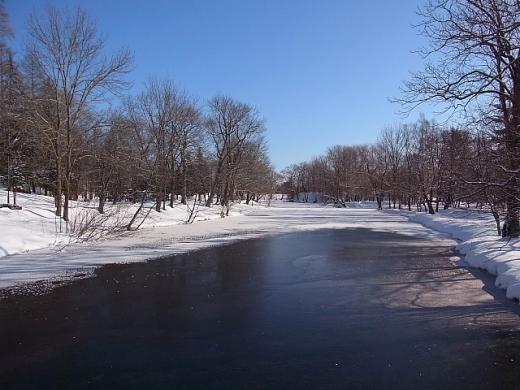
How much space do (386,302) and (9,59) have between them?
28.8 m

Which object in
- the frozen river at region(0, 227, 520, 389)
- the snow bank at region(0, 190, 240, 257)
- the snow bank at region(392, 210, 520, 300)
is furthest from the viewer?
the snow bank at region(0, 190, 240, 257)

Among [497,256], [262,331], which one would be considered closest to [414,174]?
[497,256]

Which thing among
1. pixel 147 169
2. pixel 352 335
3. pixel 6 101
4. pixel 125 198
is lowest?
pixel 352 335

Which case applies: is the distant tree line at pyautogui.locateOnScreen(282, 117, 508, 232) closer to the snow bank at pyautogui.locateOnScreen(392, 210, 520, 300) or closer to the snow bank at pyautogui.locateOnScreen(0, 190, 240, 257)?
the snow bank at pyautogui.locateOnScreen(392, 210, 520, 300)

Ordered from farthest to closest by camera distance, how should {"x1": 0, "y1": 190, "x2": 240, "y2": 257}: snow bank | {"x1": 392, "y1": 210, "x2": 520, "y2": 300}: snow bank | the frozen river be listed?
{"x1": 0, "y1": 190, "x2": 240, "y2": 257}: snow bank < {"x1": 392, "y1": 210, "x2": 520, "y2": 300}: snow bank < the frozen river

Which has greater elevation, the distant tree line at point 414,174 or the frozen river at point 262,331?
the distant tree line at point 414,174

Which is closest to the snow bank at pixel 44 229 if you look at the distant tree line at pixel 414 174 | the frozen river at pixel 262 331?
the frozen river at pixel 262 331

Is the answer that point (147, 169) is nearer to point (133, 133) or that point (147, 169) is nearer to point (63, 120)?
point (133, 133)

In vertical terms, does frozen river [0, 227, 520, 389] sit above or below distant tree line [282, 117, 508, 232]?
below

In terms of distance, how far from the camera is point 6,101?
2495 centimetres

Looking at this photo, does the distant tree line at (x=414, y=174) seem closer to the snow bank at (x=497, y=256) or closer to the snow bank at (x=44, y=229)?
the snow bank at (x=497, y=256)

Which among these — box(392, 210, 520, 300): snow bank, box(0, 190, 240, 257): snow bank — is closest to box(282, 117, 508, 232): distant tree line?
box(392, 210, 520, 300): snow bank

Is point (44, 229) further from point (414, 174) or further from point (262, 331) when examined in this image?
point (414, 174)

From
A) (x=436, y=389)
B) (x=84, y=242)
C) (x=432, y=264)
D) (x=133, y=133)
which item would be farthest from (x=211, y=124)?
(x=436, y=389)
